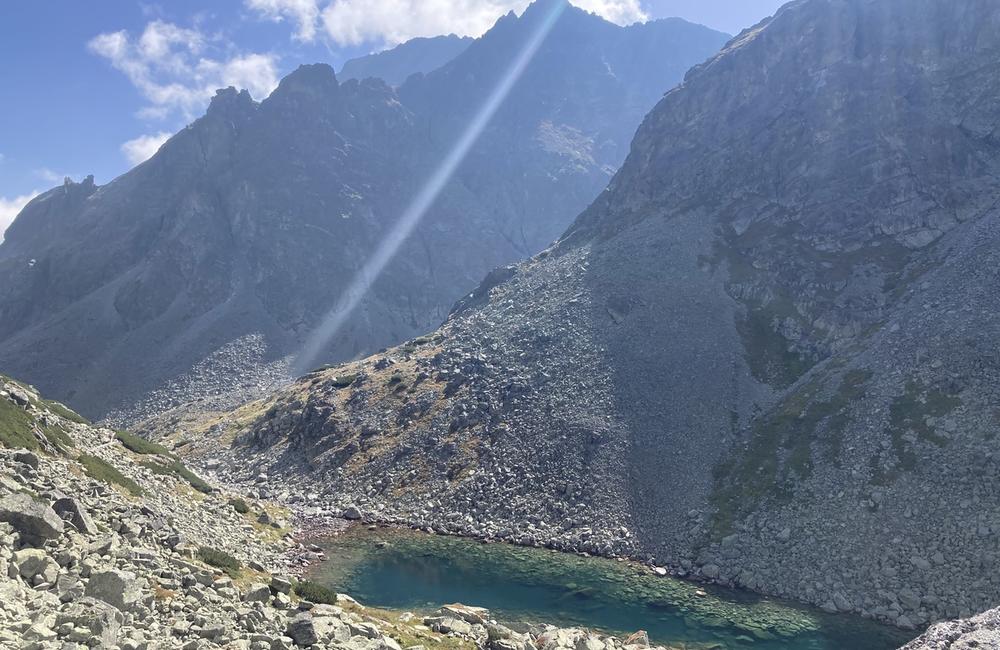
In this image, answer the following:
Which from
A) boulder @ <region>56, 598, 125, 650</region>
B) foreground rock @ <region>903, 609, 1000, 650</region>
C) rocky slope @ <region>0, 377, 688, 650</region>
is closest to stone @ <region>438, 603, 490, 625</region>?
rocky slope @ <region>0, 377, 688, 650</region>

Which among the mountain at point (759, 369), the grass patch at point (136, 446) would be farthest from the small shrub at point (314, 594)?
the grass patch at point (136, 446)

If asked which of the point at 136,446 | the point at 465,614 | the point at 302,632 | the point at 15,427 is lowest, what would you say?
the point at 465,614

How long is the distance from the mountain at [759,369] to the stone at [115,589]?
42.8 metres

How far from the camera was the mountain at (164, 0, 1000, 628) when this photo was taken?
51719 millimetres

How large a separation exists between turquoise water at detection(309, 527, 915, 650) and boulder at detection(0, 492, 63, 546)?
23226 mm

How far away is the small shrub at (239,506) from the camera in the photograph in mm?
55125

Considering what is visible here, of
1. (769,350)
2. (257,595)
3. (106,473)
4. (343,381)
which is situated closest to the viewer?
(257,595)

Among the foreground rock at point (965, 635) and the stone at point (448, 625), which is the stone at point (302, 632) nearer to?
the stone at point (448, 625)

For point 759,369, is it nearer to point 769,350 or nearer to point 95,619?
point 769,350

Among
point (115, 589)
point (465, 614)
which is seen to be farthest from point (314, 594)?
point (115, 589)

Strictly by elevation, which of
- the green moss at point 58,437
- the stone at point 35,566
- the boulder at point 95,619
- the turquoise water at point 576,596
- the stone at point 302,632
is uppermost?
the green moss at point 58,437

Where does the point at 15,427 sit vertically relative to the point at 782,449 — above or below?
below

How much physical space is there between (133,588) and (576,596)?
3395cm

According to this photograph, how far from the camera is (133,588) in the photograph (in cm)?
2006
